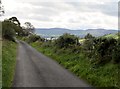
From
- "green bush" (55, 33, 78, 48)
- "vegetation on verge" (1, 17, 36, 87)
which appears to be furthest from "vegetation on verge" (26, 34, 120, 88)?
"green bush" (55, 33, 78, 48)

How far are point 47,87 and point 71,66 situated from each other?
320 inches

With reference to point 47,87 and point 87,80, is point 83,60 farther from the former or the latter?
point 47,87

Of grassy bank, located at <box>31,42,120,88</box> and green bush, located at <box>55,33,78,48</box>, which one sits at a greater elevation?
green bush, located at <box>55,33,78,48</box>

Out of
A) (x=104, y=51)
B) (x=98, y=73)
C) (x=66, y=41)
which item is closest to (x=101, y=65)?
(x=104, y=51)

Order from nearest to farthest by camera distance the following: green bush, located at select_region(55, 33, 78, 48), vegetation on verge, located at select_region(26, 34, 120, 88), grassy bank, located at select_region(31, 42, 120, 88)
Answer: grassy bank, located at select_region(31, 42, 120, 88) → vegetation on verge, located at select_region(26, 34, 120, 88) → green bush, located at select_region(55, 33, 78, 48)

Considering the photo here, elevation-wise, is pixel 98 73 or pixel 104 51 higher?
pixel 104 51

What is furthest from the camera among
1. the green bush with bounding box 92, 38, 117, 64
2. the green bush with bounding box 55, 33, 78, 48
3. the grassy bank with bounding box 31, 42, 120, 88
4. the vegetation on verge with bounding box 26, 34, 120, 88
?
the green bush with bounding box 55, 33, 78, 48

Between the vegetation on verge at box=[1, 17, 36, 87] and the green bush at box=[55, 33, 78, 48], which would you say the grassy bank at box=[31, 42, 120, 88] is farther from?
the green bush at box=[55, 33, 78, 48]

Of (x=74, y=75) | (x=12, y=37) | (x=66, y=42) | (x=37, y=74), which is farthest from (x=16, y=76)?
(x=12, y=37)

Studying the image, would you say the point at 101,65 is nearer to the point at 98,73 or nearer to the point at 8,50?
the point at 98,73

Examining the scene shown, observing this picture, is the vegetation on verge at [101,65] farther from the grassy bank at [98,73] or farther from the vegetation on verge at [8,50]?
the vegetation on verge at [8,50]

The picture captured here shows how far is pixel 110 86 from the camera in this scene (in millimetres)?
15078

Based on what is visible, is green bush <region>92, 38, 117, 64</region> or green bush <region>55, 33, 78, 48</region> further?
green bush <region>55, 33, 78, 48</region>

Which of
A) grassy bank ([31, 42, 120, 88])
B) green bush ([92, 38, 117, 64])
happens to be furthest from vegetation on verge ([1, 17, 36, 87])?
green bush ([92, 38, 117, 64])
